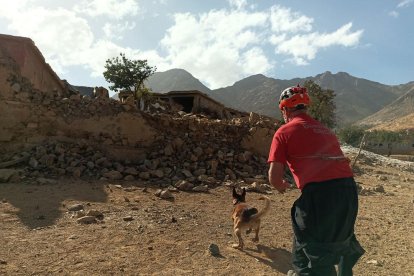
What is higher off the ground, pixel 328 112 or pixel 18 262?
pixel 328 112

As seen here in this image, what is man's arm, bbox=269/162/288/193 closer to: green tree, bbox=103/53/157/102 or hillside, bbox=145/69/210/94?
green tree, bbox=103/53/157/102

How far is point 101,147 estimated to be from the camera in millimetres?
9938

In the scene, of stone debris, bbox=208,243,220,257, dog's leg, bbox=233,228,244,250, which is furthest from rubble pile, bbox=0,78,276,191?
stone debris, bbox=208,243,220,257

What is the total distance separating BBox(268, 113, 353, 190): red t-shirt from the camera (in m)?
2.68

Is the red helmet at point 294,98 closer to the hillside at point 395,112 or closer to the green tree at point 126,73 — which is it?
the green tree at point 126,73

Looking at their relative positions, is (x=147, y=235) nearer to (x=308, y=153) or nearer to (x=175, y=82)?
(x=308, y=153)

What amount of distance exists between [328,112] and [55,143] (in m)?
31.9

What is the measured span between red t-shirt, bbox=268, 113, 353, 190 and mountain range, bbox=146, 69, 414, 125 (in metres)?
86.9

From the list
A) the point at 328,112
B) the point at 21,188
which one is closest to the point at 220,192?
the point at 21,188

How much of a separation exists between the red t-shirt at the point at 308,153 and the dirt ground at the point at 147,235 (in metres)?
1.93

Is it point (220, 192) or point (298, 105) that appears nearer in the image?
point (298, 105)

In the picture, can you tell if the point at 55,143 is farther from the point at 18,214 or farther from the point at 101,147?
the point at 18,214

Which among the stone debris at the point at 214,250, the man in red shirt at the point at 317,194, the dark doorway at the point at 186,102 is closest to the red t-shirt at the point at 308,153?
the man in red shirt at the point at 317,194

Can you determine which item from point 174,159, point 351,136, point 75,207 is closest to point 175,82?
point 351,136
